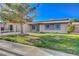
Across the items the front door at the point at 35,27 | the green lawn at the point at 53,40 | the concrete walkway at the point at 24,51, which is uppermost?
the front door at the point at 35,27

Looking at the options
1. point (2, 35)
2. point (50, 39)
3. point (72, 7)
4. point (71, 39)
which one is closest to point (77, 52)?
point (71, 39)

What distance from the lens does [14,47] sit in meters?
3.58

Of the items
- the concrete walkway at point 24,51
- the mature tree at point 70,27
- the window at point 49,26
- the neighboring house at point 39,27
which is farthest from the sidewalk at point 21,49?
the mature tree at point 70,27

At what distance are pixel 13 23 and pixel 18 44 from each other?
36 cm

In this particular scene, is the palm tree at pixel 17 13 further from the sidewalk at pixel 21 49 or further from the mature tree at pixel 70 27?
the mature tree at pixel 70 27

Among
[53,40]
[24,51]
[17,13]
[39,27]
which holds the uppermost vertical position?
[17,13]

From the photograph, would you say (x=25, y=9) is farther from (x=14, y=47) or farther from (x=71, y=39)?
(x=71, y=39)

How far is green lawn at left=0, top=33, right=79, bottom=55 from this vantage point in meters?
3.49

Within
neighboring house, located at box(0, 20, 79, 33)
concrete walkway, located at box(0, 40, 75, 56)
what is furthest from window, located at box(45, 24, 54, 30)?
concrete walkway, located at box(0, 40, 75, 56)

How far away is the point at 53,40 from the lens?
11.7ft

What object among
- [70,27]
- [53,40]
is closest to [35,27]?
[53,40]

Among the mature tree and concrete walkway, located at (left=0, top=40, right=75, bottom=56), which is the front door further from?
the mature tree

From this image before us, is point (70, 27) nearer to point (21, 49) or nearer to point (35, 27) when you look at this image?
point (35, 27)

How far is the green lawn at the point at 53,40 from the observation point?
11.5 feet
